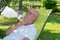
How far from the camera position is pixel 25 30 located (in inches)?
165

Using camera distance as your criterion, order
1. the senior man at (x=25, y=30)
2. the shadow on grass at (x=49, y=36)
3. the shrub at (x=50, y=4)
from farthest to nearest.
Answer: the shrub at (x=50, y=4), the shadow on grass at (x=49, y=36), the senior man at (x=25, y=30)

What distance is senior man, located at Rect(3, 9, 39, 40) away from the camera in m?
4.07

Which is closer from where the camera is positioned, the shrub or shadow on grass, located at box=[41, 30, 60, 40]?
shadow on grass, located at box=[41, 30, 60, 40]

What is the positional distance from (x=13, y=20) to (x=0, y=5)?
175 cm

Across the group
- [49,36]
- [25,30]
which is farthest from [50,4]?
[25,30]

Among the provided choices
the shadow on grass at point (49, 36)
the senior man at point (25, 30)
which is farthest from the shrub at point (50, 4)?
the senior man at point (25, 30)

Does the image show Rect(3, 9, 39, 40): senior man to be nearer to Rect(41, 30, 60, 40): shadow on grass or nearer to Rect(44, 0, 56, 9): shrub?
Rect(41, 30, 60, 40): shadow on grass

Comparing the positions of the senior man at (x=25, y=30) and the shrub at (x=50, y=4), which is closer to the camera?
the senior man at (x=25, y=30)

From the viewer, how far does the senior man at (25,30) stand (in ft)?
13.3

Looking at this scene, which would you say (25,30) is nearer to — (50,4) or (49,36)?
(49,36)

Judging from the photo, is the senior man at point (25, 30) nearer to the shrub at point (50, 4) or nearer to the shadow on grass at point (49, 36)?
the shadow on grass at point (49, 36)

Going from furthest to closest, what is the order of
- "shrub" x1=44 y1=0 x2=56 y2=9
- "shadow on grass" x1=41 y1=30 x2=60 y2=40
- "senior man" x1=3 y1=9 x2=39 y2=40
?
"shrub" x1=44 y1=0 x2=56 y2=9, "shadow on grass" x1=41 y1=30 x2=60 y2=40, "senior man" x1=3 y1=9 x2=39 y2=40

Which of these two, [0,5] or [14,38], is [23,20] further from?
[0,5]

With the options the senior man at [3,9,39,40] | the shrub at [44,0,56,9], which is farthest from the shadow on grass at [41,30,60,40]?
the shrub at [44,0,56,9]
